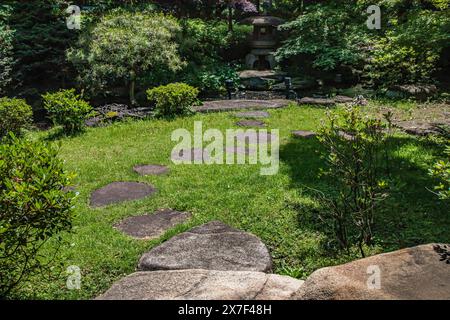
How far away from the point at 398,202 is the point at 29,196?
5272 mm

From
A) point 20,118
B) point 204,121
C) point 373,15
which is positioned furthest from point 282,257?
point 373,15

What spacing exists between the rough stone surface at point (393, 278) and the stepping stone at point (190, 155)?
213 inches

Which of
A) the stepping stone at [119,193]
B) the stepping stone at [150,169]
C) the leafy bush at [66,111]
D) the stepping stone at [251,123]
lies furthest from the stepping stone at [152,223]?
the leafy bush at [66,111]

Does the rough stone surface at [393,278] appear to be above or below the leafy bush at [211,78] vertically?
below

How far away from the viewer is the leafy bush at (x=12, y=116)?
11117mm

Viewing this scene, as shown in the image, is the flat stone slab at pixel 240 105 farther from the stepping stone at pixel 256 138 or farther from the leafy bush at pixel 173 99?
the stepping stone at pixel 256 138

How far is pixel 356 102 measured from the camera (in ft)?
20.2

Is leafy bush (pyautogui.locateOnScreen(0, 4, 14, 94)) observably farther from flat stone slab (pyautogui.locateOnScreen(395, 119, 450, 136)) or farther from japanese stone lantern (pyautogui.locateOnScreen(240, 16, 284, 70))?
flat stone slab (pyautogui.locateOnScreen(395, 119, 450, 136))

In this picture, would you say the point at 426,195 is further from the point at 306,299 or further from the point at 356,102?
the point at 306,299

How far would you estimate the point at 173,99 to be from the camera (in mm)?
12648

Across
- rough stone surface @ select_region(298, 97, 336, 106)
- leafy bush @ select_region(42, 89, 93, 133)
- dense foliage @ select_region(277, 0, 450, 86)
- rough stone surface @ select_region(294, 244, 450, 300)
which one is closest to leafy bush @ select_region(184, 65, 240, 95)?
dense foliage @ select_region(277, 0, 450, 86)

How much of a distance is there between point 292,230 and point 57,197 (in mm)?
3176

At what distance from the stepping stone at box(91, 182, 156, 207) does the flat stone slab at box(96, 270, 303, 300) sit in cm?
264

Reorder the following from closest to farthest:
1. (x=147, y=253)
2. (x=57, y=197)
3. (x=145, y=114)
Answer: (x=57, y=197), (x=147, y=253), (x=145, y=114)
